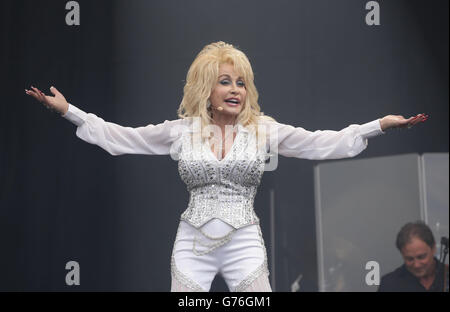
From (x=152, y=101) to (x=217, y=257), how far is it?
2.37 meters

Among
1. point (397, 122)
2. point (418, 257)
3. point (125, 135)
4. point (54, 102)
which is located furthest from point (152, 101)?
point (397, 122)

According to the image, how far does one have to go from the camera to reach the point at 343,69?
592 cm

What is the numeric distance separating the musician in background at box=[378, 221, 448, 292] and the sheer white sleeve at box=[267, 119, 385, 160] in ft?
7.30

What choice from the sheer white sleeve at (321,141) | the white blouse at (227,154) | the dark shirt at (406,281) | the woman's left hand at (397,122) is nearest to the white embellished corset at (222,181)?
the white blouse at (227,154)

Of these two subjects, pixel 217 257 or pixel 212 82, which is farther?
pixel 212 82

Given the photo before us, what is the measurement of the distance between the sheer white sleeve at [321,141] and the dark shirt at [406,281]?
7.41 ft

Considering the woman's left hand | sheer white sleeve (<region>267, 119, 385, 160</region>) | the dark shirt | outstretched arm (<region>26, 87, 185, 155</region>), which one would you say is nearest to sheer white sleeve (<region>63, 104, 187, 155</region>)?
outstretched arm (<region>26, 87, 185, 155</region>)

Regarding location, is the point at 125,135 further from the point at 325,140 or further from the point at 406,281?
the point at 406,281

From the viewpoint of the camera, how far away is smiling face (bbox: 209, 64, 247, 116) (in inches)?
151

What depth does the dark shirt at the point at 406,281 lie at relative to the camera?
5.78 metres

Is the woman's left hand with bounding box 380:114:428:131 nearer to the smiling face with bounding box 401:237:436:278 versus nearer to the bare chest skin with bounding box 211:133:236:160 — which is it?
the bare chest skin with bounding box 211:133:236:160

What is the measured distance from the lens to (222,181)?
3.71m

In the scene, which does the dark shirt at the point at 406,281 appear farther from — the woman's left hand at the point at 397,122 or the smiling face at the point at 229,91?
the smiling face at the point at 229,91

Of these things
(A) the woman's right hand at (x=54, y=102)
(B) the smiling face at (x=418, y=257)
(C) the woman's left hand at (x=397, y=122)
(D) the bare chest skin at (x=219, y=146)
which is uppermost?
(A) the woman's right hand at (x=54, y=102)
